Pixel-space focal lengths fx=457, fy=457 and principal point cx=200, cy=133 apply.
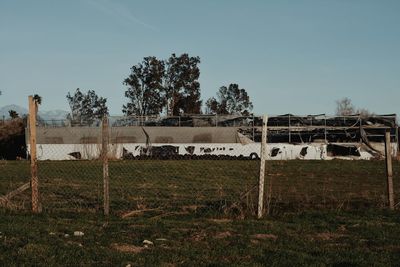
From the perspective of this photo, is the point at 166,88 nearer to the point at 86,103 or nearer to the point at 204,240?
the point at 86,103

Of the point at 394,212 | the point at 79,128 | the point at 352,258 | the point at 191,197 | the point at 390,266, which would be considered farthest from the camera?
the point at 79,128

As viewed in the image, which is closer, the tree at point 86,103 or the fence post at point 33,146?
the fence post at point 33,146

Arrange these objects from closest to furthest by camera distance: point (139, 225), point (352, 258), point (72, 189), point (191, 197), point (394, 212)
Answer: point (352, 258) → point (139, 225) → point (394, 212) → point (191, 197) → point (72, 189)

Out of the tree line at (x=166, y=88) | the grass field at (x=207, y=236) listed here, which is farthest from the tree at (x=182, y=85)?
the grass field at (x=207, y=236)

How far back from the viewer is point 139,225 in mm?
8195

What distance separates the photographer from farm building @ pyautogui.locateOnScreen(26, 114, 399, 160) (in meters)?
42.8

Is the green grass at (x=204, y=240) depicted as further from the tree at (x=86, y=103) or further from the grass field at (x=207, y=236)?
the tree at (x=86, y=103)

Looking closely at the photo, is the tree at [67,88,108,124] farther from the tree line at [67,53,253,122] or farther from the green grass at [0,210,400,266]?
the green grass at [0,210,400,266]

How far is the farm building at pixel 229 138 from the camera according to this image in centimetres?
4281

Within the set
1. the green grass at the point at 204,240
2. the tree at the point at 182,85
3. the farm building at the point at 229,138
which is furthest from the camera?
the tree at the point at 182,85

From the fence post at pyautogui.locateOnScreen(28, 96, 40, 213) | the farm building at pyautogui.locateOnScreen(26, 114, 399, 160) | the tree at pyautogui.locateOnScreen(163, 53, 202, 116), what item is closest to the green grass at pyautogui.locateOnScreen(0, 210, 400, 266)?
the fence post at pyautogui.locateOnScreen(28, 96, 40, 213)

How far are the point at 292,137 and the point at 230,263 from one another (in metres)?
41.2

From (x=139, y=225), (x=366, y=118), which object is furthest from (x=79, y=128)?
(x=139, y=225)

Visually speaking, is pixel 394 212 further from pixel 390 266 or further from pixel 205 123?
pixel 205 123
